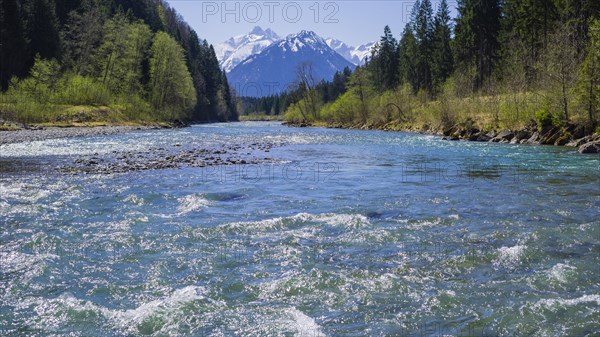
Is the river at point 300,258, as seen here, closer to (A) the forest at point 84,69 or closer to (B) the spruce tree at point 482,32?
(A) the forest at point 84,69

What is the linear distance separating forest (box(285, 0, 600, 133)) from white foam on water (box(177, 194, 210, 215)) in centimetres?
2659

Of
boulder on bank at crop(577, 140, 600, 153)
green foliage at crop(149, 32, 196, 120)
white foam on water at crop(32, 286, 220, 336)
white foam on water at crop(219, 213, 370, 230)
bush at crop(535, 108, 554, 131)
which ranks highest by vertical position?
green foliage at crop(149, 32, 196, 120)

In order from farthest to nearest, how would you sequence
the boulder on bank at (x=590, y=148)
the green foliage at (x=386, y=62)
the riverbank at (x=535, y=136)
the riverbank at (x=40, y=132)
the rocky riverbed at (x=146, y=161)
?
1. the green foliage at (x=386, y=62)
2. the riverbank at (x=40, y=132)
3. the riverbank at (x=535, y=136)
4. the boulder on bank at (x=590, y=148)
5. the rocky riverbed at (x=146, y=161)

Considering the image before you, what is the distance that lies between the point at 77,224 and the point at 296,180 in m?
8.58

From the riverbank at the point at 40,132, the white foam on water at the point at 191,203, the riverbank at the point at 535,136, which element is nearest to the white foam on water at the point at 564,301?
the white foam on water at the point at 191,203

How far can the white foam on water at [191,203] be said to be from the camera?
11940 millimetres

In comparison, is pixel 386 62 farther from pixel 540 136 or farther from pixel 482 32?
pixel 540 136

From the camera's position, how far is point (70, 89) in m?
63.7

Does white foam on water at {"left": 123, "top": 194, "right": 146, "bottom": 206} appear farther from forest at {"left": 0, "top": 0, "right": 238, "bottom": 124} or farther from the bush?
forest at {"left": 0, "top": 0, "right": 238, "bottom": 124}

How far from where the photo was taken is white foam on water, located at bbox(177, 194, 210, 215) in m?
11.9

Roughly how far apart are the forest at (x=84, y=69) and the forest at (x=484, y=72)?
1204 inches

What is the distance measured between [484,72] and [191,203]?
72752 millimetres

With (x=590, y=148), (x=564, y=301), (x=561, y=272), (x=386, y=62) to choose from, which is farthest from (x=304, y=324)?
(x=386, y=62)

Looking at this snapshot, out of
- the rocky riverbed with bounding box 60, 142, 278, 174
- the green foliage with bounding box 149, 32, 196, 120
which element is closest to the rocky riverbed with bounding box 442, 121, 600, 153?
the rocky riverbed with bounding box 60, 142, 278, 174
